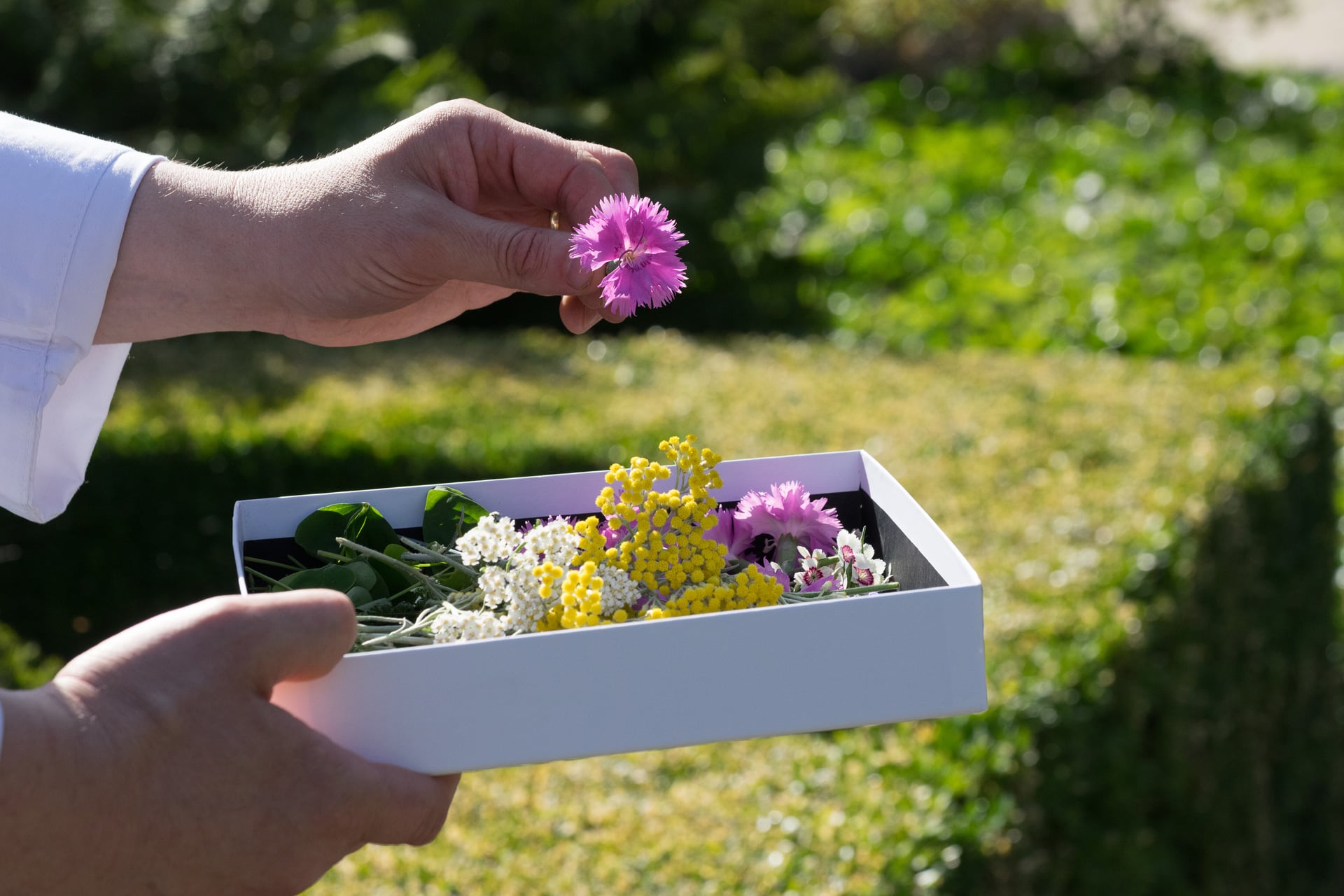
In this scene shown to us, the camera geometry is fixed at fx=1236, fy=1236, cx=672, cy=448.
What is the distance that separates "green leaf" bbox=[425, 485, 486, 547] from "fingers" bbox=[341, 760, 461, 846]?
30cm

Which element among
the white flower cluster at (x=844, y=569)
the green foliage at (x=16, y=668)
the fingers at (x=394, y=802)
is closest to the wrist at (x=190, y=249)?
the fingers at (x=394, y=802)

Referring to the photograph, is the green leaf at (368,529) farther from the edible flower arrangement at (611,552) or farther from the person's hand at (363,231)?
the person's hand at (363,231)

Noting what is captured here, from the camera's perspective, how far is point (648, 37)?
741 centimetres

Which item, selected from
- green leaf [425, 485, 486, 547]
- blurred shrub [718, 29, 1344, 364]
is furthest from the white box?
blurred shrub [718, 29, 1344, 364]

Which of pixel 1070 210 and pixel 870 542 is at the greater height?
pixel 1070 210

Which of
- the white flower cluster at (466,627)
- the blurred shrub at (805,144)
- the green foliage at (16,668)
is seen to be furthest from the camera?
the blurred shrub at (805,144)

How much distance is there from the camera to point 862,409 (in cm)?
452

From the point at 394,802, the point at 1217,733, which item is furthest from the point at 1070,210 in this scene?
the point at 394,802

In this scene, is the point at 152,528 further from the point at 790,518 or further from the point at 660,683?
the point at 660,683

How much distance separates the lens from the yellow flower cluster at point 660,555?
1.17m

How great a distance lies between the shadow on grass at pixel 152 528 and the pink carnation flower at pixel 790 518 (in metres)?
2.38

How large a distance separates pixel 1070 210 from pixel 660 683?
766cm

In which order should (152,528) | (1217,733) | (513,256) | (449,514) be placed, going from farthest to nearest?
(152,528) < (1217,733) < (449,514) < (513,256)

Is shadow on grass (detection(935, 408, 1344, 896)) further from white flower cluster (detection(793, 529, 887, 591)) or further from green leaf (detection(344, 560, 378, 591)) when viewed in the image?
green leaf (detection(344, 560, 378, 591))
